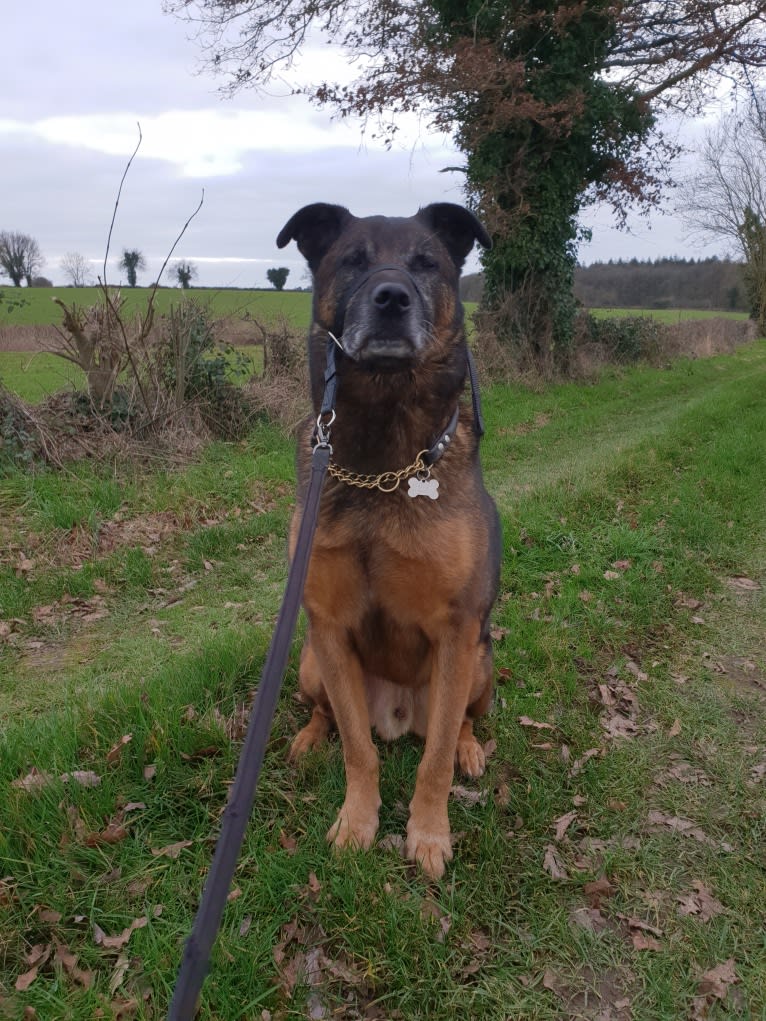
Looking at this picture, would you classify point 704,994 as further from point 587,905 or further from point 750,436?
point 750,436

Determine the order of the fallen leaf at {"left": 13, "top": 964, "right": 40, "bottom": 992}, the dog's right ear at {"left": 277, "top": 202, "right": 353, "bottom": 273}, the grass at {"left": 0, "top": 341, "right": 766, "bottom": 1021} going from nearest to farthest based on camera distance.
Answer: the fallen leaf at {"left": 13, "top": 964, "right": 40, "bottom": 992}, the grass at {"left": 0, "top": 341, "right": 766, "bottom": 1021}, the dog's right ear at {"left": 277, "top": 202, "right": 353, "bottom": 273}

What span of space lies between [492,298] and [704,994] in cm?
1564

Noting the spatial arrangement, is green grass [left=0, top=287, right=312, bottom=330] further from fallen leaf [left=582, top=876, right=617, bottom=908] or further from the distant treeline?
the distant treeline

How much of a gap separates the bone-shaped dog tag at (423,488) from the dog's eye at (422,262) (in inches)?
36.1

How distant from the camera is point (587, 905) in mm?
2482

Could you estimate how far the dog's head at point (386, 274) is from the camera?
2.49 m

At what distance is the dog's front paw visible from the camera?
2.58 meters

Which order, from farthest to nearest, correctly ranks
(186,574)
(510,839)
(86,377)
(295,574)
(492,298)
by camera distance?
(492,298)
(86,377)
(186,574)
(510,839)
(295,574)

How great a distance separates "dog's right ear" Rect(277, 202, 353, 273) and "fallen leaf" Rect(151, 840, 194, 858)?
2477 mm

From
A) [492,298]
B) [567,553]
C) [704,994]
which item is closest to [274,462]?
[567,553]

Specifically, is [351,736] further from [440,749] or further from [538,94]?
[538,94]

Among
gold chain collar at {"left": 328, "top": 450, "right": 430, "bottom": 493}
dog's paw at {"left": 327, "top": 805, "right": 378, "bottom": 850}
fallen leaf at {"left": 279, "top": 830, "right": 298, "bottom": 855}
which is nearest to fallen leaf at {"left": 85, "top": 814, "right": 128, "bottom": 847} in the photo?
fallen leaf at {"left": 279, "top": 830, "right": 298, "bottom": 855}

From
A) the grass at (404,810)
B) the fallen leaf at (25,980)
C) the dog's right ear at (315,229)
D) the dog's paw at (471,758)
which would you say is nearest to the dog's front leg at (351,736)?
the grass at (404,810)

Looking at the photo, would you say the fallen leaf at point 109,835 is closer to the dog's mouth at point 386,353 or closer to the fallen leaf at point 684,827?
the dog's mouth at point 386,353
